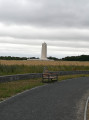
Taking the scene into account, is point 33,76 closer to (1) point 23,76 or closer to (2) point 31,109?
(1) point 23,76

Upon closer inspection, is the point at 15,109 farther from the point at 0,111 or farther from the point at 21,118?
the point at 21,118

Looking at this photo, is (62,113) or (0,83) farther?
(0,83)

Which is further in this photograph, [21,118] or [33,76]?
[33,76]

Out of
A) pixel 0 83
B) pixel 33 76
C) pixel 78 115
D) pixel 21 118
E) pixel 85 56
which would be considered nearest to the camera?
pixel 21 118

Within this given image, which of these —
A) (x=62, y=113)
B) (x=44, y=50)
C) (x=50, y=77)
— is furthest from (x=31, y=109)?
(x=44, y=50)

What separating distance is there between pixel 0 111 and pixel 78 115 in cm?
266

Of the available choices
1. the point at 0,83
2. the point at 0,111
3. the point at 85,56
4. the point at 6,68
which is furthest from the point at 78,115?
the point at 85,56

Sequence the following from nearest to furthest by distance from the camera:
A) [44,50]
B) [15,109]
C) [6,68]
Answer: [15,109] < [6,68] < [44,50]

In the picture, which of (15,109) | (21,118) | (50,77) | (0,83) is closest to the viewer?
(21,118)

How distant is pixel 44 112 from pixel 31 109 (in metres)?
0.80

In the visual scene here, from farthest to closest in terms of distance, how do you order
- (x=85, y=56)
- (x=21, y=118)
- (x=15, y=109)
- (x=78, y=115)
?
(x=85, y=56)
(x=15, y=109)
(x=78, y=115)
(x=21, y=118)

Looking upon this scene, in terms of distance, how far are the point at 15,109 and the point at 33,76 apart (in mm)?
18915

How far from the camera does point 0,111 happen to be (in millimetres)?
10469

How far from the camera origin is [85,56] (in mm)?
140875
